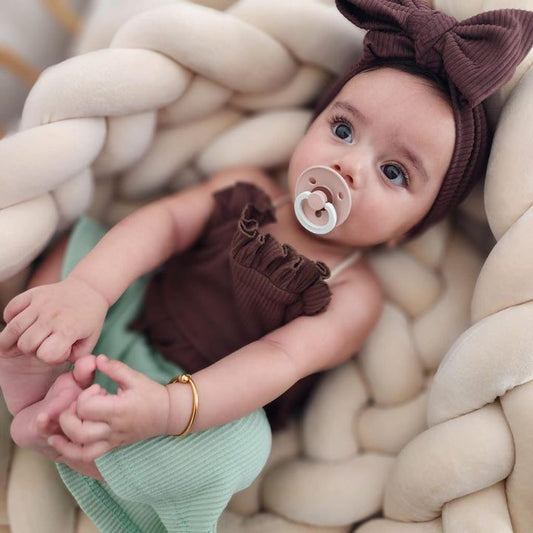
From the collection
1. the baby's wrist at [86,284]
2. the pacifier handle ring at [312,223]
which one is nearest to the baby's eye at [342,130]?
the pacifier handle ring at [312,223]

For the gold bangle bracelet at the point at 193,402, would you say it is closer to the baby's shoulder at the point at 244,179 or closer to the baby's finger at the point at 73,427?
the baby's finger at the point at 73,427

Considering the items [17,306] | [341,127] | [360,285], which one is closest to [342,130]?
[341,127]

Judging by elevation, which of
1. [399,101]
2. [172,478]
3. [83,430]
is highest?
[399,101]

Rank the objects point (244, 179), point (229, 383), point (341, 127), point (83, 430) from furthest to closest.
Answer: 1. point (244, 179)
2. point (341, 127)
3. point (229, 383)
4. point (83, 430)

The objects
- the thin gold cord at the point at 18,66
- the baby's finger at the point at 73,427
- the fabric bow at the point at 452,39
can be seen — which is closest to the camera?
the baby's finger at the point at 73,427

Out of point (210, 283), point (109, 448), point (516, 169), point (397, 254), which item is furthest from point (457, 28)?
point (109, 448)

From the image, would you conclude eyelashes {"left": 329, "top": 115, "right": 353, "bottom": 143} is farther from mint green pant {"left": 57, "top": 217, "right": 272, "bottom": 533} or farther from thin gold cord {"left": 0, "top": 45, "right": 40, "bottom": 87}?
thin gold cord {"left": 0, "top": 45, "right": 40, "bottom": 87}

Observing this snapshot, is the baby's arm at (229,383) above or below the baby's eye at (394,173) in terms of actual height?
below

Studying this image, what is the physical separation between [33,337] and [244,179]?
0.42 m

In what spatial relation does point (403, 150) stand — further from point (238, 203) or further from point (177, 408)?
point (177, 408)

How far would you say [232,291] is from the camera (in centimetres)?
95

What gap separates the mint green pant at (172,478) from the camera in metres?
0.76

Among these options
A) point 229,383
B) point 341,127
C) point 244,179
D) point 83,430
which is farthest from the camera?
point 244,179

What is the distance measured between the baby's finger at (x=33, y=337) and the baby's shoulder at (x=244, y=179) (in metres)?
0.36
